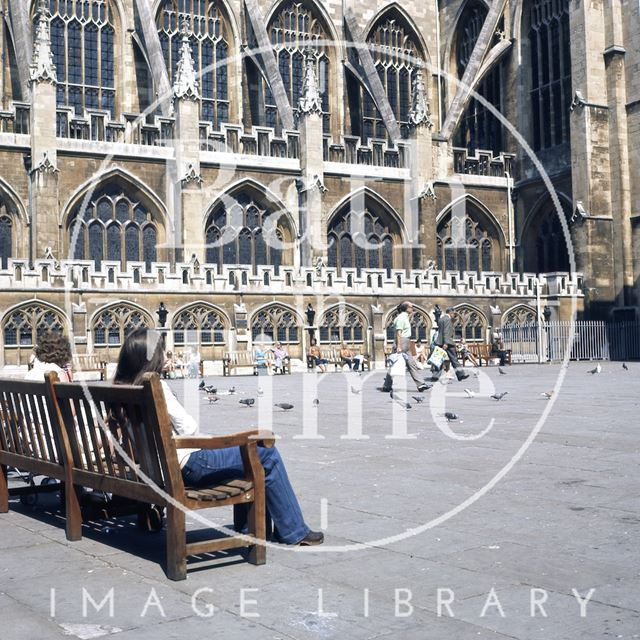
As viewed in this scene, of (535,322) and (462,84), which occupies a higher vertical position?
(462,84)

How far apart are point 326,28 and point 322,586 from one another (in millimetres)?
35849

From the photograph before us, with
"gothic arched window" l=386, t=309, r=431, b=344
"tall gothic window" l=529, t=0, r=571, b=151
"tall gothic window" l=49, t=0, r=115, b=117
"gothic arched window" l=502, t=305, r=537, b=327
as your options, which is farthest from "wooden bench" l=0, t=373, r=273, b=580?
"tall gothic window" l=529, t=0, r=571, b=151

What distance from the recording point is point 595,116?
1293 inches

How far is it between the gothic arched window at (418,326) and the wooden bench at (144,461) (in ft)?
82.0

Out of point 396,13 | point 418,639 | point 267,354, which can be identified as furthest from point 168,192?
point 418,639

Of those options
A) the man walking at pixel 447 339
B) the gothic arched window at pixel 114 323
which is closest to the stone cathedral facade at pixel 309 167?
the gothic arched window at pixel 114 323

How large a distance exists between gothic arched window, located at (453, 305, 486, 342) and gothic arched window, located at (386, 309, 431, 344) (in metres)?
1.25

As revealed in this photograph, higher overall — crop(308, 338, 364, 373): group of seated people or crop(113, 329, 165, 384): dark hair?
crop(113, 329, 165, 384): dark hair

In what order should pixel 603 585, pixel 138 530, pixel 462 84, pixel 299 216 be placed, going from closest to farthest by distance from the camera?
pixel 603 585 → pixel 138 530 → pixel 299 216 → pixel 462 84

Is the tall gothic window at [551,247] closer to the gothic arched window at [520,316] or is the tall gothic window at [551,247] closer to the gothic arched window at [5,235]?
the gothic arched window at [520,316]

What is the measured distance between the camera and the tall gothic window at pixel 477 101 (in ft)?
128

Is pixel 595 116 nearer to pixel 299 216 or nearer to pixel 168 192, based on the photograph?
pixel 299 216

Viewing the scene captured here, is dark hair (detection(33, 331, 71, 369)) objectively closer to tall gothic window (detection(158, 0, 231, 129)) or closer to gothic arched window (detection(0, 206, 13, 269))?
gothic arched window (detection(0, 206, 13, 269))

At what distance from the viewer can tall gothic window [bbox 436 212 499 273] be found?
3594 centimetres
